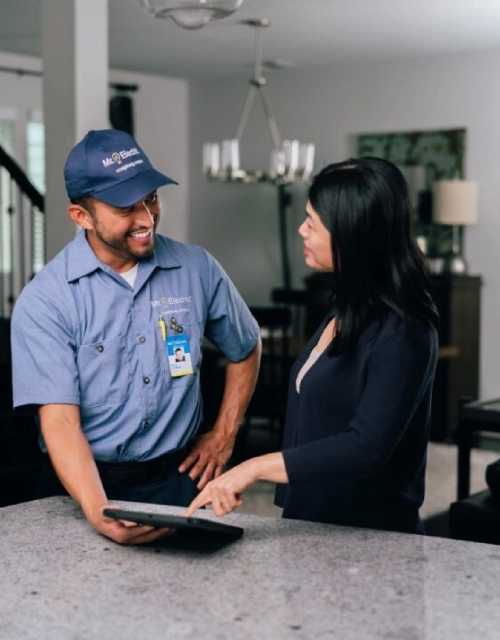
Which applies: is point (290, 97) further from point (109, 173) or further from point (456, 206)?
point (109, 173)

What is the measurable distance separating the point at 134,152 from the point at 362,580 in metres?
1.05

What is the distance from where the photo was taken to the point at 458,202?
7.01 meters

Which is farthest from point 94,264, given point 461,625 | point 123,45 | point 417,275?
point 123,45

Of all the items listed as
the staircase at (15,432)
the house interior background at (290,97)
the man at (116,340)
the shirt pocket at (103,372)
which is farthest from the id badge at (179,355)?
the house interior background at (290,97)

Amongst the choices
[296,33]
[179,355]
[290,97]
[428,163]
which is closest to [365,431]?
[179,355]

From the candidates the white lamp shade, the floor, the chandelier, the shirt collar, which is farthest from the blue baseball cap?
the white lamp shade

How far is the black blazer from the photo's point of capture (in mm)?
1665

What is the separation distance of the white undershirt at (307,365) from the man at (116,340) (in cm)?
30

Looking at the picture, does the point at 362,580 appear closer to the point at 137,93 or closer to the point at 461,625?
the point at 461,625

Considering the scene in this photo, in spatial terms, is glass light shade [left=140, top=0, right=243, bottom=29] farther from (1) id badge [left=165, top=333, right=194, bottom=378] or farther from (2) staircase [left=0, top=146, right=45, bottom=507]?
(1) id badge [left=165, top=333, right=194, bottom=378]

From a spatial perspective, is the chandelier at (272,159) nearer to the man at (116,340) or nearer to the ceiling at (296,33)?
the ceiling at (296,33)

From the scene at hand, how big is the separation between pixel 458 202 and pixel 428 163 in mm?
651

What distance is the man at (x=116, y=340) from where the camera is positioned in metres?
1.96

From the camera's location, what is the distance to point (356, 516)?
1843 millimetres
